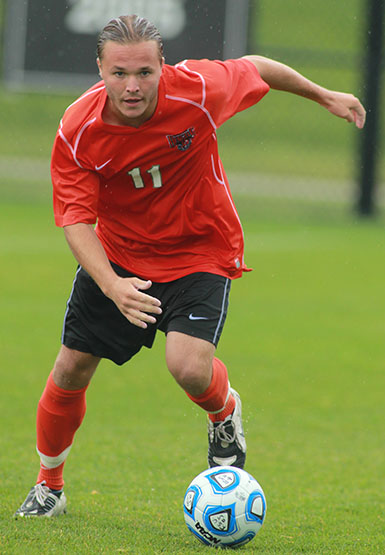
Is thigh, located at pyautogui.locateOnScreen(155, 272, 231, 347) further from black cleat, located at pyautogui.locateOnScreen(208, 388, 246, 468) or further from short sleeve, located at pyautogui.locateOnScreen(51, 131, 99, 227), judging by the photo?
short sleeve, located at pyautogui.locateOnScreen(51, 131, 99, 227)

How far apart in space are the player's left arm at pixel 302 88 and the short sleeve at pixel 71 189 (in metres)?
1.07

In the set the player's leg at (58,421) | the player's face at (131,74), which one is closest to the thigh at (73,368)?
the player's leg at (58,421)

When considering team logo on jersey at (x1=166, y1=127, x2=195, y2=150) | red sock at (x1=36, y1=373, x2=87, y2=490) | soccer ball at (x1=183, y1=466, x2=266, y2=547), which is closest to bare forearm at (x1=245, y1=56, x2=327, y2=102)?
team logo on jersey at (x1=166, y1=127, x2=195, y2=150)

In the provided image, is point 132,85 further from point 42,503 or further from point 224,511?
point 42,503

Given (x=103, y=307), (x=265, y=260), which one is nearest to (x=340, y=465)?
(x=103, y=307)

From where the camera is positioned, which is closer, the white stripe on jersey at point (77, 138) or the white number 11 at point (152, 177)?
the white stripe on jersey at point (77, 138)

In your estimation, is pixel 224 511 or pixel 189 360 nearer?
pixel 224 511

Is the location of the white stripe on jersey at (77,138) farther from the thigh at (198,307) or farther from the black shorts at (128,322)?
the thigh at (198,307)

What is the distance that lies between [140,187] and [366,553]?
1.70 metres

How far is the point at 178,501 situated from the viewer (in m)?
4.29

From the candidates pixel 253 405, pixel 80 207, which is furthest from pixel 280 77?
pixel 253 405

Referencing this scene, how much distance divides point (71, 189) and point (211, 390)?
1.01 metres

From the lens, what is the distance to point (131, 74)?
360 cm

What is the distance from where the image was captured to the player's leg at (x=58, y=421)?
402 centimetres
